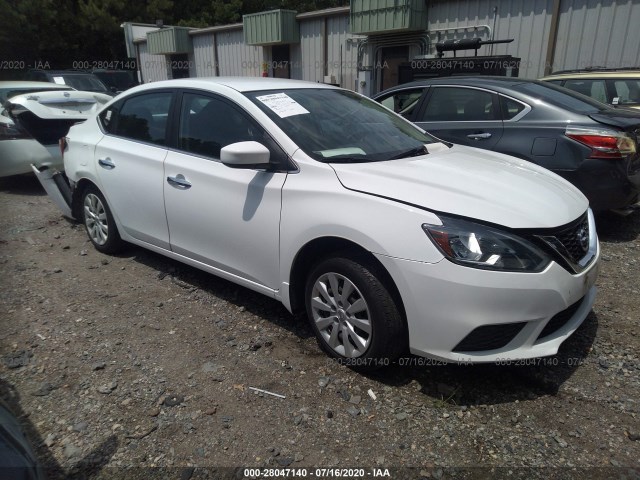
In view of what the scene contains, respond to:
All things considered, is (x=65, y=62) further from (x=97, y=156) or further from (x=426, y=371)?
(x=426, y=371)

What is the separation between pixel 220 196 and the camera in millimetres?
3154

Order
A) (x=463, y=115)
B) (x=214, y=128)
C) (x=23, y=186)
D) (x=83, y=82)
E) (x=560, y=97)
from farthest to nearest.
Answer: (x=83, y=82)
(x=23, y=186)
(x=463, y=115)
(x=560, y=97)
(x=214, y=128)

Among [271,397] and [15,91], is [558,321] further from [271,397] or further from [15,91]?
[15,91]

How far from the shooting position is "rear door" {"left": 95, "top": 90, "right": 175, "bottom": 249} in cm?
367

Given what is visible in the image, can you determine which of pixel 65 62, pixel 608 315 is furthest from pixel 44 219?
pixel 65 62

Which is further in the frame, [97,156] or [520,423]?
[97,156]

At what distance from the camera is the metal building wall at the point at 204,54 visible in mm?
18641

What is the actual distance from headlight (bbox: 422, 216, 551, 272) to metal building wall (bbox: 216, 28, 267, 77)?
1566cm

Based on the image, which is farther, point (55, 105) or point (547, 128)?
point (55, 105)

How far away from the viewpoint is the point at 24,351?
10.00ft

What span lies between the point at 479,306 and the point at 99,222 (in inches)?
142

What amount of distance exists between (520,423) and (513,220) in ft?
3.28

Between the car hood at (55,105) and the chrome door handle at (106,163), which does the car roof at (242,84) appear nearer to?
the chrome door handle at (106,163)

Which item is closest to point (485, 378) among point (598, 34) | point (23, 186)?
point (23, 186)
